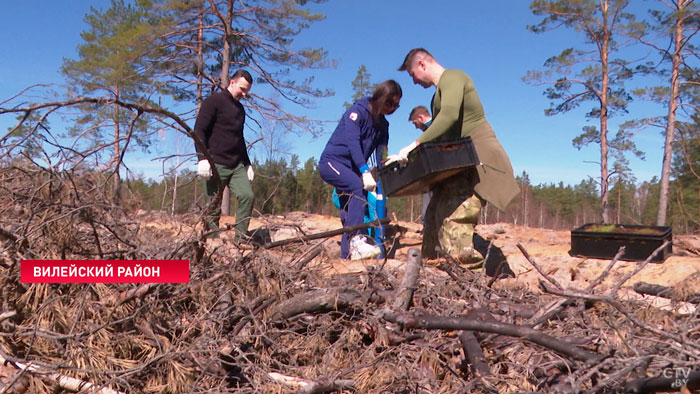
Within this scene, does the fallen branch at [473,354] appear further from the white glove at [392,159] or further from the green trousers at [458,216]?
the white glove at [392,159]

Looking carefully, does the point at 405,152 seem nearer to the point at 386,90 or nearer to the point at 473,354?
the point at 386,90

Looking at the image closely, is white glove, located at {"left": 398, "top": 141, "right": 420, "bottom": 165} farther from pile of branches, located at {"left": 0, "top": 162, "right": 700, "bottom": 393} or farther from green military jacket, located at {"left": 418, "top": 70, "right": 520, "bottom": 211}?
pile of branches, located at {"left": 0, "top": 162, "right": 700, "bottom": 393}

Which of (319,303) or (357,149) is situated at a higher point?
(357,149)

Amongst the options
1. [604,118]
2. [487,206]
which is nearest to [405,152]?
[604,118]

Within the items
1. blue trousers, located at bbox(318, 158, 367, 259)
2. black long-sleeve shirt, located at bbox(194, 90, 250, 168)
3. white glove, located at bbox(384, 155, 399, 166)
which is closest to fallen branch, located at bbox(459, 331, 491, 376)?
white glove, located at bbox(384, 155, 399, 166)

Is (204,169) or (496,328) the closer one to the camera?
(496,328)

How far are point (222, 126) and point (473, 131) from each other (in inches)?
101

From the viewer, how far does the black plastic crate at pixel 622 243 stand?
4.24m

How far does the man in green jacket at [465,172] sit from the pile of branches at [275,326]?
801 mm

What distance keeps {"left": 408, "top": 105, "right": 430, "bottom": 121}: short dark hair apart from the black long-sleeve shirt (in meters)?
1.83

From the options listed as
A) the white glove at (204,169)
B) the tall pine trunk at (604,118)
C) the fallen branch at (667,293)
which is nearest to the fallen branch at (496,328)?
the fallen branch at (667,293)

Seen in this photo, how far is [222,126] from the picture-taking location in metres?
4.71

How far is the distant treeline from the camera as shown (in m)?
2.80

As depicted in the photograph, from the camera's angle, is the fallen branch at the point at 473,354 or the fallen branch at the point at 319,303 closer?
the fallen branch at the point at 473,354
